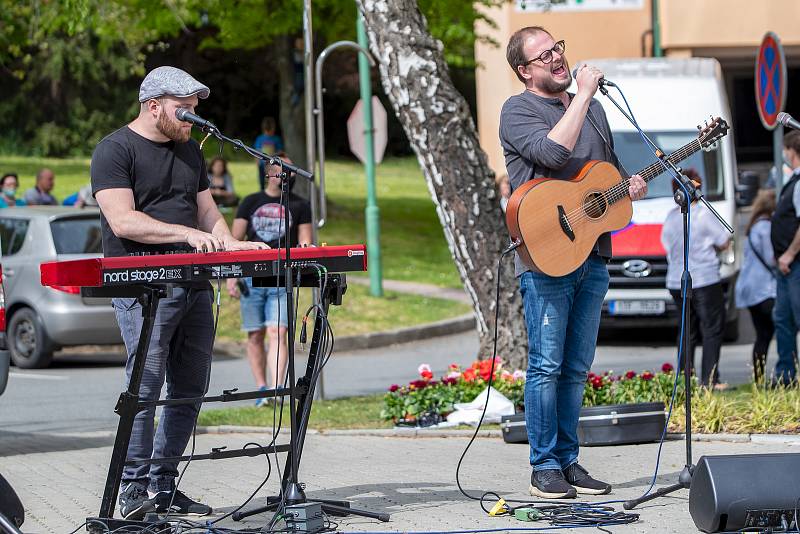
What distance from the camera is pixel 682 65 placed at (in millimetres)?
16172

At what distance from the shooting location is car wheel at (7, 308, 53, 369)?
14.4 meters

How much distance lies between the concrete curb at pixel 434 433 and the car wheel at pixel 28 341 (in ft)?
18.2

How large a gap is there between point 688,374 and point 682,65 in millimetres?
10648

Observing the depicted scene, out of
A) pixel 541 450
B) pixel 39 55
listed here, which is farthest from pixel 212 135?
pixel 39 55

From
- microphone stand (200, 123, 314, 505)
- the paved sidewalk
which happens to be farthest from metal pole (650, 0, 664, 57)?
microphone stand (200, 123, 314, 505)

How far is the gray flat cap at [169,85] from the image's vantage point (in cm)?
586

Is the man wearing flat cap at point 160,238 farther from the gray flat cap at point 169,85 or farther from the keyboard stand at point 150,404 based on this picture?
the keyboard stand at point 150,404

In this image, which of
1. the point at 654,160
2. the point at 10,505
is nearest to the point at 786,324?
the point at 654,160

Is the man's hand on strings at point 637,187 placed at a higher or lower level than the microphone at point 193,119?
lower

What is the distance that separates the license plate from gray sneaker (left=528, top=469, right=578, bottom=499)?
847 cm

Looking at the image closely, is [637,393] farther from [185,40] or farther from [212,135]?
[185,40]

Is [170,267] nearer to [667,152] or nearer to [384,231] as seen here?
[667,152]

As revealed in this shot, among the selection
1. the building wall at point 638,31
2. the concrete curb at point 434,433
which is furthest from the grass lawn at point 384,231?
the concrete curb at point 434,433

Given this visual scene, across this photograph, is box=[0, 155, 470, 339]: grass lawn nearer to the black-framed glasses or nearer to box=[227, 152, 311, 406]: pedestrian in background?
box=[227, 152, 311, 406]: pedestrian in background
